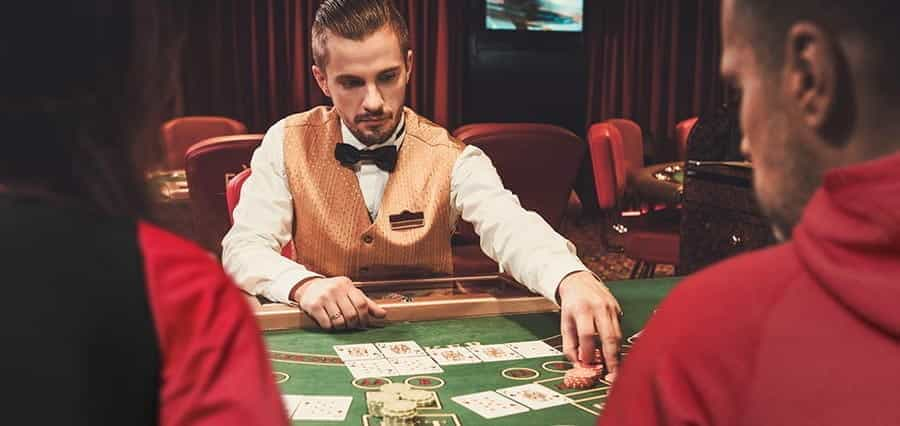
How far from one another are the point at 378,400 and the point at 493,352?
0.40 metres

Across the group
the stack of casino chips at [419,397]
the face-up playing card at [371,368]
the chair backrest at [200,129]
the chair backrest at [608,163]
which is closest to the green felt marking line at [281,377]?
the face-up playing card at [371,368]

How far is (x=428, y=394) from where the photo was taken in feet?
4.53

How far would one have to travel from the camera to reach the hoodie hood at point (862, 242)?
63 centimetres

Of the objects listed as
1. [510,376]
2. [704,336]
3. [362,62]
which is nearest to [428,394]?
[510,376]

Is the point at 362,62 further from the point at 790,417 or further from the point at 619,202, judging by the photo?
the point at 619,202

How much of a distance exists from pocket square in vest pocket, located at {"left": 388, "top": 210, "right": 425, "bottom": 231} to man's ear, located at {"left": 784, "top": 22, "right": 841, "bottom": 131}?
6.22 feet

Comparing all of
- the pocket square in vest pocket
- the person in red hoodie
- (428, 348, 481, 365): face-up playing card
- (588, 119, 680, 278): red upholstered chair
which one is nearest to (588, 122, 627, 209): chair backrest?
(588, 119, 680, 278): red upholstered chair

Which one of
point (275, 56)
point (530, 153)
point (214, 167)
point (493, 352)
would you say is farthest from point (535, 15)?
point (493, 352)

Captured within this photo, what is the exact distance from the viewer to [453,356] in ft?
5.44

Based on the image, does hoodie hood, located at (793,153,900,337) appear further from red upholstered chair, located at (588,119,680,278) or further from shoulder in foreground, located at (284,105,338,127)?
red upholstered chair, located at (588,119,680,278)

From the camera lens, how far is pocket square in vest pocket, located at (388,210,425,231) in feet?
8.32

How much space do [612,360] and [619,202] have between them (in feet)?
9.74

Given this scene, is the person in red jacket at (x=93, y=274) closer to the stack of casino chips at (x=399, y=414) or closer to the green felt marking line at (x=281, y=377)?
the stack of casino chips at (x=399, y=414)

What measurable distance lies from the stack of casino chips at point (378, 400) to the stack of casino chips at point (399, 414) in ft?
0.06
